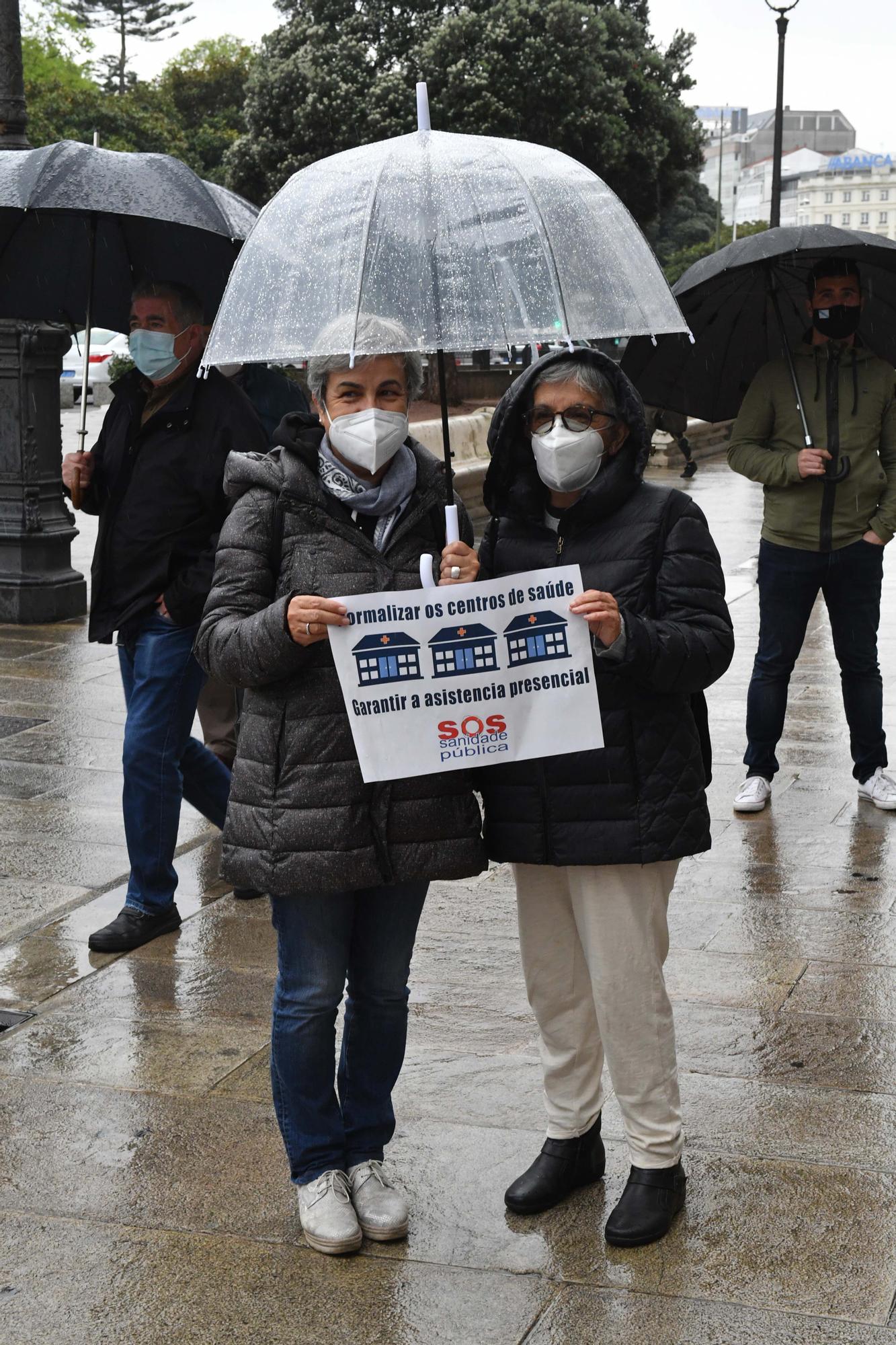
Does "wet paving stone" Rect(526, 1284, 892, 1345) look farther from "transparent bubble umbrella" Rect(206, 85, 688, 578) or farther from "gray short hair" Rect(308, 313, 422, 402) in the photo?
"gray short hair" Rect(308, 313, 422, 402)

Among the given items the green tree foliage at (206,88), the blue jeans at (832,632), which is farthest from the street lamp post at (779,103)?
the green tree foliage at (206,88)

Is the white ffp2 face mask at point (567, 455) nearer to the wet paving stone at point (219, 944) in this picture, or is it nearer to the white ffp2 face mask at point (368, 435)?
the white ffp2 face mask at point (368, 435)

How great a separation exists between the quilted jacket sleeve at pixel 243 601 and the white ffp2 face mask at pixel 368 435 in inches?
7.4

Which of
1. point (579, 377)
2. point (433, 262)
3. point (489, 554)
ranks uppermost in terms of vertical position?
point (433, 262)

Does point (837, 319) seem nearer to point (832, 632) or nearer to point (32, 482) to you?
point (832, 632)

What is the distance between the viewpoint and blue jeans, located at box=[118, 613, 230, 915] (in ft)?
16.6

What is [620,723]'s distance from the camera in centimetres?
321

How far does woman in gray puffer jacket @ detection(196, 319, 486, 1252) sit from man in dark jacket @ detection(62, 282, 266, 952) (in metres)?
1.73

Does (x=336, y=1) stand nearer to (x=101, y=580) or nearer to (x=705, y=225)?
(x=101, y=580)

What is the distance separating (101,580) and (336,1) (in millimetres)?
31687

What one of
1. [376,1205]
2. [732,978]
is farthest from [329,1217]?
[732,978]

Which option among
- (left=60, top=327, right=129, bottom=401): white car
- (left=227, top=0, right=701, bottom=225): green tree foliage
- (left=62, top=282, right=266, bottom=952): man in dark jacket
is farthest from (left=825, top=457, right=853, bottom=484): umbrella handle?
(left=227, top=0, right=701, bottom=225): green tree foliage

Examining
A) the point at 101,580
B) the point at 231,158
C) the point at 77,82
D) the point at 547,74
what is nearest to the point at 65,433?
the point at 231,158

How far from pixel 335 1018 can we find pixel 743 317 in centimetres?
386
